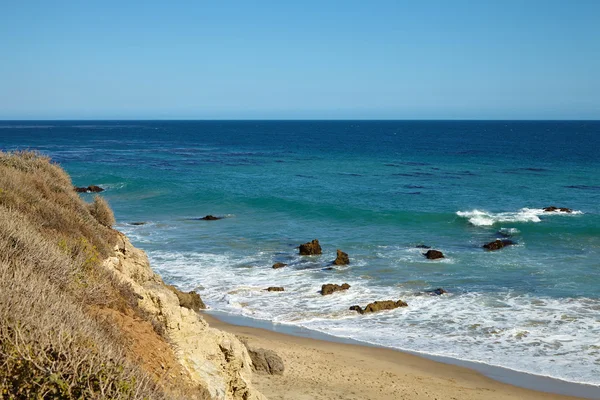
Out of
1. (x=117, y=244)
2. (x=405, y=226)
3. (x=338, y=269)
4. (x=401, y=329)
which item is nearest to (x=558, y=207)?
(x=405, y=226)

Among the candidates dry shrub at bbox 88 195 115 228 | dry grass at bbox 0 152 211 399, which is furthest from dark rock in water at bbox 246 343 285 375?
dry shrub at bbox 88 195 115 228

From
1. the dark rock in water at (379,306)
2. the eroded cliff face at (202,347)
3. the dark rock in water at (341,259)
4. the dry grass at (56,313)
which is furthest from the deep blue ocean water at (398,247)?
the dry grass at (56,313)

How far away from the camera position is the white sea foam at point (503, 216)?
33.2 m

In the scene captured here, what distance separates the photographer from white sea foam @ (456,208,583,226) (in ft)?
109

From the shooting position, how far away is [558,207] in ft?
123

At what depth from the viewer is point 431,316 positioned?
60.2ft

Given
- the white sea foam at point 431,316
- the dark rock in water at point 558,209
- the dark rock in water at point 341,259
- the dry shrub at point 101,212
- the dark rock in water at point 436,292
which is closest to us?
the white sea foam at point 431,316

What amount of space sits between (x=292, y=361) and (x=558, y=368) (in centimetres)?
654

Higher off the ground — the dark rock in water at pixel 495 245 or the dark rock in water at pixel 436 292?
the dark rock in water at pixel 495 245

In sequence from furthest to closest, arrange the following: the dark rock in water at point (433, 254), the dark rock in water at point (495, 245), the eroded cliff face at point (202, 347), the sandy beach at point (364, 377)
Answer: the dark rock in water at point (495, 245) < the dark rock in water at point (433, 254) < the sandy beach at point (364, 377) < the eroded cliff face at point (202, 347)

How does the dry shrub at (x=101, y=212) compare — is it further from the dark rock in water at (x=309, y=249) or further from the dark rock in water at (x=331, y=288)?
the dark rock in water at (x=309, y=249)

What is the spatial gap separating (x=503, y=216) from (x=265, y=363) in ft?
82.8

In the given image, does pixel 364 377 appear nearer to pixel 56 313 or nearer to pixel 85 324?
pixel 85 324

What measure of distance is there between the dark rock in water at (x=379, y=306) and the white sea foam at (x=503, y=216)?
50.1 ft
